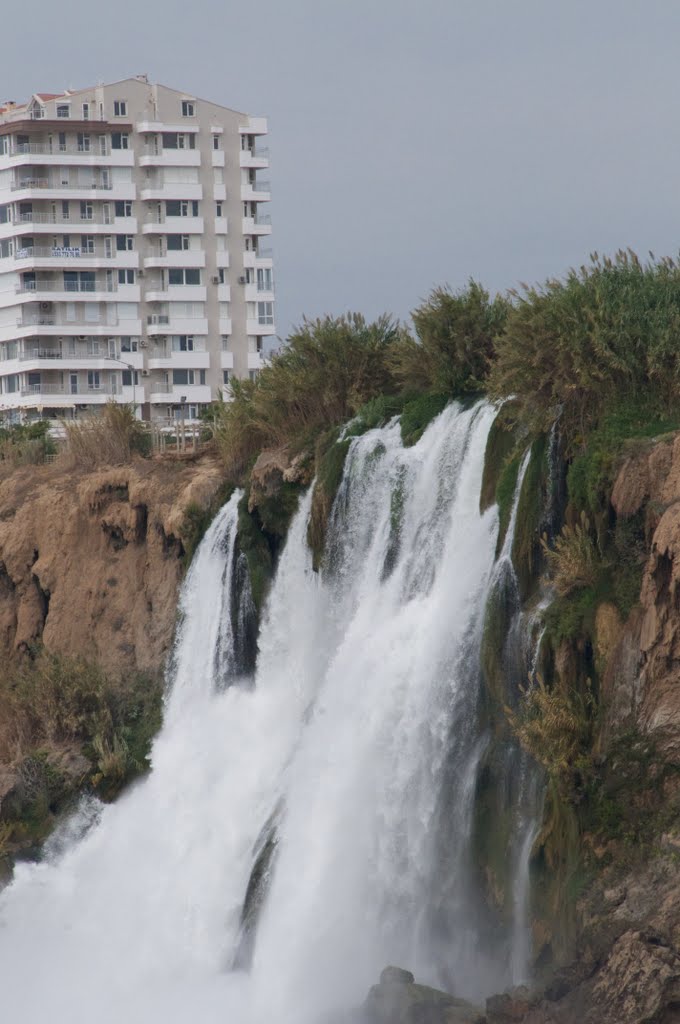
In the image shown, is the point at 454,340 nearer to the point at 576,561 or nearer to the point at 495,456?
the point at 495,456

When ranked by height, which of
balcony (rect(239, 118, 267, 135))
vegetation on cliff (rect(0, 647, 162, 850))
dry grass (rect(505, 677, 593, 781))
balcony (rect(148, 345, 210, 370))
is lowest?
vegetation on cliff (rect(0, 647, 162, 850))

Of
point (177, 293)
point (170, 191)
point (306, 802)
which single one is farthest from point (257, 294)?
point (306, 802)

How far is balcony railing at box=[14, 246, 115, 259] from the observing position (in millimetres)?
81875

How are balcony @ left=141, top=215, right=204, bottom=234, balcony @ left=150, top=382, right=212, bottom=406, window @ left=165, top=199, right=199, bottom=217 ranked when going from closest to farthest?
balcony @ left=141, top=215, right=204, bottom=234, window @ left=165, top=199, right=199, bottom=217, balcony @ left=150, top=382, right=212, bottom=406

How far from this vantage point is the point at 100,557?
3906 cm

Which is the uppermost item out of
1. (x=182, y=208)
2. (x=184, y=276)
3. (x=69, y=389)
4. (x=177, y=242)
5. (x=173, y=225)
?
(x=182, y=208)

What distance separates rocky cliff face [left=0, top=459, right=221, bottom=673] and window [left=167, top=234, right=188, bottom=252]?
141 ft

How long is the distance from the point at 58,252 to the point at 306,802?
192ft

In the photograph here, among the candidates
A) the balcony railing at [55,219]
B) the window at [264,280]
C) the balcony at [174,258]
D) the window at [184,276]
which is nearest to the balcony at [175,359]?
the window at [184,276]

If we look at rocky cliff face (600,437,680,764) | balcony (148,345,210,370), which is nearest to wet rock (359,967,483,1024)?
rocky cliff face (600,437,680,764)

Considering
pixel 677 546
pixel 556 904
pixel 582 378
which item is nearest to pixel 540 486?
pixel 582 378

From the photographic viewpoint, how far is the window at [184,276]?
84125mm

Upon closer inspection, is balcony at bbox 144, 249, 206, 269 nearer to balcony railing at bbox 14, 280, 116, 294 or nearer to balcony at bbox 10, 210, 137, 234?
balcony at bbox 10, 210, 137, 234

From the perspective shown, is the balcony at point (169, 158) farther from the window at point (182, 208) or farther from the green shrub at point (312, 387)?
the green shrub at point (312, 387)
